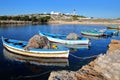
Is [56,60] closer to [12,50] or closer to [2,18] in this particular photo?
[12,50]

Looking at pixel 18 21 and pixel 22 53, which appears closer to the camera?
pixel 22 53

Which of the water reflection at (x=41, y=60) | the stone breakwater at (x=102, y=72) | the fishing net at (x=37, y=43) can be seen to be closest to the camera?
the stone breakwater at (x=102, y=72)

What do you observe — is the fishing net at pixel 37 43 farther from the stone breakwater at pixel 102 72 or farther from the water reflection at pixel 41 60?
the stone breakwater at pixel 102 72

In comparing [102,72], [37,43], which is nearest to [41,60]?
[37,43]

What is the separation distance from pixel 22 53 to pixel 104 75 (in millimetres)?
20446

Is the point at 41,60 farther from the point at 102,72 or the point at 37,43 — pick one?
the point at 102,72

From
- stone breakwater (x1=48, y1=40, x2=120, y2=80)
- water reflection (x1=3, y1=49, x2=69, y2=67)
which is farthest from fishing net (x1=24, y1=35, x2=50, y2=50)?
stone breakwater (x1=48, y1=40, x2=120, y2=80)

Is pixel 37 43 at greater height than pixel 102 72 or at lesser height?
lesser

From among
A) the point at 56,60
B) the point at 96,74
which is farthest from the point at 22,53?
the point at 96,74

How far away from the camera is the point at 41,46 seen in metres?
28.3

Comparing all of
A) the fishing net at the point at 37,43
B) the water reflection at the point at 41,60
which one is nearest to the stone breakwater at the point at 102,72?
the water reflection at the point at 41,60

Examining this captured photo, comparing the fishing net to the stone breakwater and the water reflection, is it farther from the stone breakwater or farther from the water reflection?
the stone breakwater

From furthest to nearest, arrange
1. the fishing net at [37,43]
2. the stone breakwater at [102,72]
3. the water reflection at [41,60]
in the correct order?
1. the fishing net at [37,43]
2. the water reflection at [41,60]
3. the stone breakwater at [102,72]

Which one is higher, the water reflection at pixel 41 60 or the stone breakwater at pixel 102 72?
the stone breakwater at pixel 102 72
